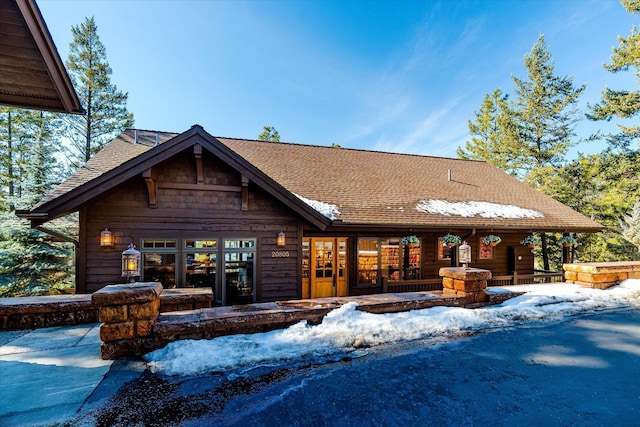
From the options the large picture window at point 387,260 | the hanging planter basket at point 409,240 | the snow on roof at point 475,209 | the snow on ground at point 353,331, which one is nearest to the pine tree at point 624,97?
the snow on roof at point 475,209

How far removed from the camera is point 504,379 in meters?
3.09

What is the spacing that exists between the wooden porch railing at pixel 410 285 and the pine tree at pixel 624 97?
1380cm

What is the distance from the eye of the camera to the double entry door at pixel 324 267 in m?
9.17

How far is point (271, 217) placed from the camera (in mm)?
7703

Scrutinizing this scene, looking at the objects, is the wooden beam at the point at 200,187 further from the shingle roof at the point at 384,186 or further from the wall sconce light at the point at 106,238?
the wall sconce light at the point at 106,238

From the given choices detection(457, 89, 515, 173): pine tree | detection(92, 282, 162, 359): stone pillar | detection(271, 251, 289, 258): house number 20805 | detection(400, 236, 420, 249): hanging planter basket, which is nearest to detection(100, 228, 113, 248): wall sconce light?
detection(92, 282, 162, 359): stone pillar

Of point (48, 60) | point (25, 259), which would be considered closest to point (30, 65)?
point (48, 60)

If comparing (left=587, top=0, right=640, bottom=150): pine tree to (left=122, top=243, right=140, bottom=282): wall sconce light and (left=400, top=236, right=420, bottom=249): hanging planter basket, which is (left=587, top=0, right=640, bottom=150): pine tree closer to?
(left=400, top=236, right=420, bottom=249): hanging planter basket

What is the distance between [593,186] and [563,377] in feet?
68.2

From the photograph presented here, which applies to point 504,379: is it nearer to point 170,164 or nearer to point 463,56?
point 170,164

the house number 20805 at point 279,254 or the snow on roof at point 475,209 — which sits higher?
the snow on roof at point 475,209

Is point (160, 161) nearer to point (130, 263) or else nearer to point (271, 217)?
point (130, 263)

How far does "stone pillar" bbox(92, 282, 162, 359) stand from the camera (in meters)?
3.36

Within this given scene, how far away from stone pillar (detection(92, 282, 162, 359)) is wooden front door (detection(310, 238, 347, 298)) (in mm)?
5975
